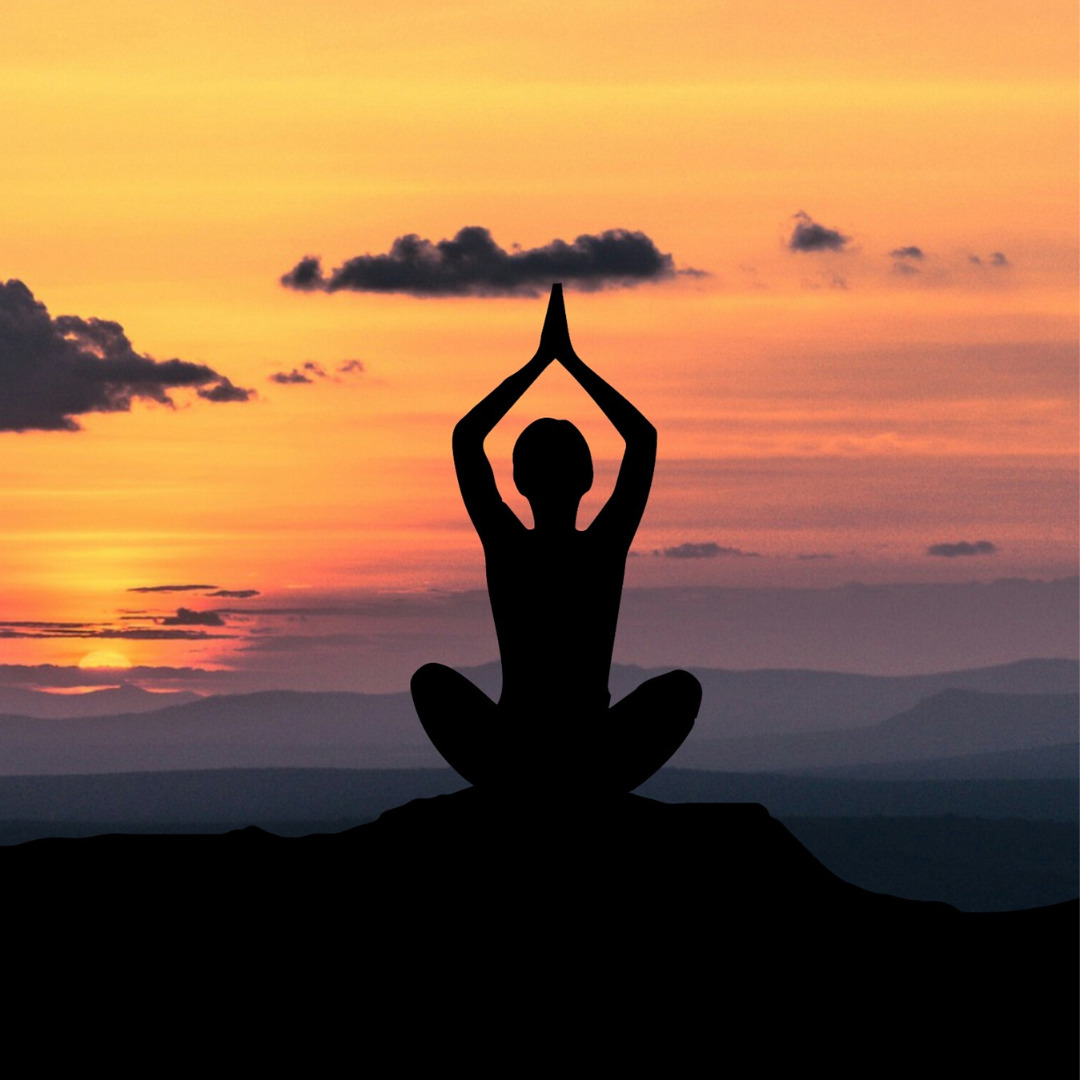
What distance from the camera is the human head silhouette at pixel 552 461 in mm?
12508

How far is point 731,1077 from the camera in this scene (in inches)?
443

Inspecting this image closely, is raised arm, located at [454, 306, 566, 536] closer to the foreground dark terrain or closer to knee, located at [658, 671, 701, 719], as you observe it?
knee, located at [658, 671, 701, 719]

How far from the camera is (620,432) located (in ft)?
41.3

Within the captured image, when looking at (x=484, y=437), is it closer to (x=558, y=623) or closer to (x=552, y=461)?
(x=552, y=461)

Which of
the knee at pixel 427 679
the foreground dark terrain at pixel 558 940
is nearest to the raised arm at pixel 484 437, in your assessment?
the knee at pixel 427 679

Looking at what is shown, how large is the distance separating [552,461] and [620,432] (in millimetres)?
532

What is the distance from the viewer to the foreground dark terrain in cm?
1180

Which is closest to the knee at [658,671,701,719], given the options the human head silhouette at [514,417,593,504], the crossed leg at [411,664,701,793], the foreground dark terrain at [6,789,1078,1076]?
the crossed leg at [411,664,701,793]

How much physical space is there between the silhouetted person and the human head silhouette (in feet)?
0.03

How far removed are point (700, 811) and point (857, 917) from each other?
4.83ft

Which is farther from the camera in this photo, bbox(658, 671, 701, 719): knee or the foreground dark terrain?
bbox(658, 671, 701, 719): knee

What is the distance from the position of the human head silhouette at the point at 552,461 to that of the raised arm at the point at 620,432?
263mm

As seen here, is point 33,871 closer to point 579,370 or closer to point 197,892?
point 197,892

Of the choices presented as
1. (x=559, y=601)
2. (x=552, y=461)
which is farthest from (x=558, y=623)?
(x=552, y=461)
